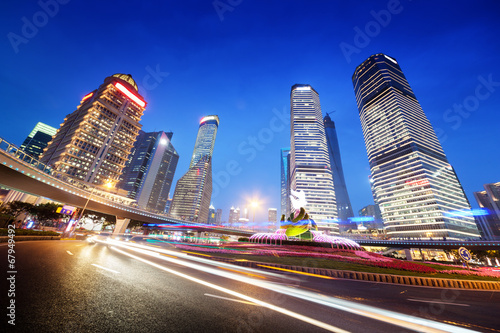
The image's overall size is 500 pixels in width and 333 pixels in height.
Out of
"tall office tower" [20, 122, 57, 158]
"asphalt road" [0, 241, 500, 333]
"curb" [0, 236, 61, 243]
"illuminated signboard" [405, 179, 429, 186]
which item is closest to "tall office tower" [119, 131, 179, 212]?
"tall office tower" [20, 122, 57, 158]

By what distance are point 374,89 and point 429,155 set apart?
74886mm

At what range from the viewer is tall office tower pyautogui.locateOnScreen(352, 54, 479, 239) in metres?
107

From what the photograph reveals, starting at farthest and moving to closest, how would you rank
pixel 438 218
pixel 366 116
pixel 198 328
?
pixel 366 116, pixel 438 218, pixel 198 328

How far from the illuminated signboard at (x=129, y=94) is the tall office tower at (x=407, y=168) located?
155 meters

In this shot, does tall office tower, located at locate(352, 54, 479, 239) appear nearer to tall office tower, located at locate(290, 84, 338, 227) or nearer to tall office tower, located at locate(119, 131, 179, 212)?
tall office tower, located at locate(290, 84, 338, 227)

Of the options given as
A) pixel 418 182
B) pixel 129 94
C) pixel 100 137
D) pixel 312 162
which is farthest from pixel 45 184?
pixel 418 182

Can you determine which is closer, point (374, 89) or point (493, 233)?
point (493, 233)

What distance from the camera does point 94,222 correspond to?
7688cm

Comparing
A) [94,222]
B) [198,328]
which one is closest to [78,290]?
[198,328]

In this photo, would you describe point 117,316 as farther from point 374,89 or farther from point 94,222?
point 374,89

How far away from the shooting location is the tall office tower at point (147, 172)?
164 m

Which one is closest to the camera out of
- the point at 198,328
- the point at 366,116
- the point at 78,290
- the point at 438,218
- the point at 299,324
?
the point at 198,328

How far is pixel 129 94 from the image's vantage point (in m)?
102

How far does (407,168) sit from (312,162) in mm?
61233
